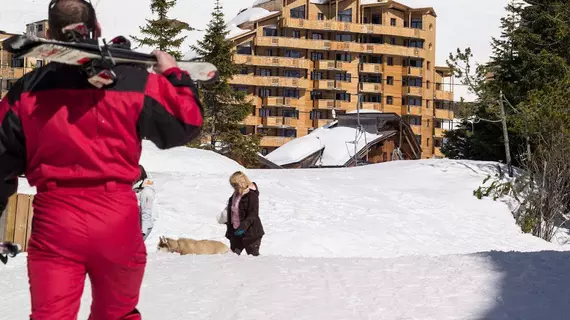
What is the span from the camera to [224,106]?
55844 millimetres

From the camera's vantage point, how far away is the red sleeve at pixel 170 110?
3527 mm

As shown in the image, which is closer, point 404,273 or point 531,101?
point 404,273

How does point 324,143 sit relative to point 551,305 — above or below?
below

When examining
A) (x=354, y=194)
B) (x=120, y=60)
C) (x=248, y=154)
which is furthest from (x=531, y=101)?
(x=120, y=60)

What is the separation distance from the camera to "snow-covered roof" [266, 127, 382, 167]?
6141 cm

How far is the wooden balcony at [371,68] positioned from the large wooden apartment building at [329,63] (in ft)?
0.32

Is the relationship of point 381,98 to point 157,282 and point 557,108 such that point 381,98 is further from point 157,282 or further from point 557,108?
point 157,282

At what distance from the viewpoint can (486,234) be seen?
81.8 ft

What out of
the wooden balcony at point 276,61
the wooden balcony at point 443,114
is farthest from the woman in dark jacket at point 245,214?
the wooden balcony at point 443,114

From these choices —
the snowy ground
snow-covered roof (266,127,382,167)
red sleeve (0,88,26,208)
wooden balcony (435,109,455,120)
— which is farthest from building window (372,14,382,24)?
red sleeve (0,88,26,208)

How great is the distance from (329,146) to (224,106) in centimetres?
1103

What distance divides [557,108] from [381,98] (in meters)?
61.9

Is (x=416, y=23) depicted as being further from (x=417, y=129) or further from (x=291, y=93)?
(x=291, y=93)

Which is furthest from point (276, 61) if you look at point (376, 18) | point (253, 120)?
point (376, 18)
